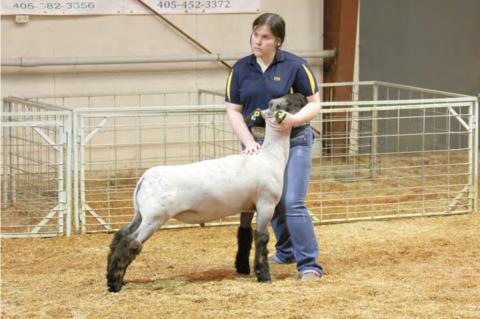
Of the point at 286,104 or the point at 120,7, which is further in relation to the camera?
the point at 120,7

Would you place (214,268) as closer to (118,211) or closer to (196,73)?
(118,211)

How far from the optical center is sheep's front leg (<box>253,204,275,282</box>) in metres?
5.69

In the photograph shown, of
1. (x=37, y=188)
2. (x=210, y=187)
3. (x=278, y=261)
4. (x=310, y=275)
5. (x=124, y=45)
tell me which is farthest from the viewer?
(x=124, y=45)

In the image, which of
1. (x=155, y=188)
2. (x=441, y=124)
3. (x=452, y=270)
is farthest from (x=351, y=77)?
(x=155, y=188)

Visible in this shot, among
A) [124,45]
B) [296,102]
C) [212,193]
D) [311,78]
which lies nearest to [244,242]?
[212,193]

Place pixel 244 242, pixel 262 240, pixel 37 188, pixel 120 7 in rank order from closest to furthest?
pixel 262 240, pixel 244 242, pixel 37 188, pixel 120 7

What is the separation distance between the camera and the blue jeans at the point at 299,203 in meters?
5.88

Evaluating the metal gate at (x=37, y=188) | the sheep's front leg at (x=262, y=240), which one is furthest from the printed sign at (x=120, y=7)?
the sheep's front leg at (x=262, y=240)

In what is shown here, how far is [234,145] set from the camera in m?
9.83

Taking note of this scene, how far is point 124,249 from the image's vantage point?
17.9 ft

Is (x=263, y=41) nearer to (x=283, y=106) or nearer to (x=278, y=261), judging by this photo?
(x=283, y=106)

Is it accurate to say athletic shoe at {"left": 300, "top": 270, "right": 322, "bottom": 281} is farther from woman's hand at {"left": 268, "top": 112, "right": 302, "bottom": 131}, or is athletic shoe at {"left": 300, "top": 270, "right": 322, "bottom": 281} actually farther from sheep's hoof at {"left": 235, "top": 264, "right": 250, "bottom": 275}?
woman's hand at {"left": 268, "top": 112, "right": 302, "bottom": 131}

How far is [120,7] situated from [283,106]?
5107mm

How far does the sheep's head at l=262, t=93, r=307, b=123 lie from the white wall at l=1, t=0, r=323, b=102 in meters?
5.02
